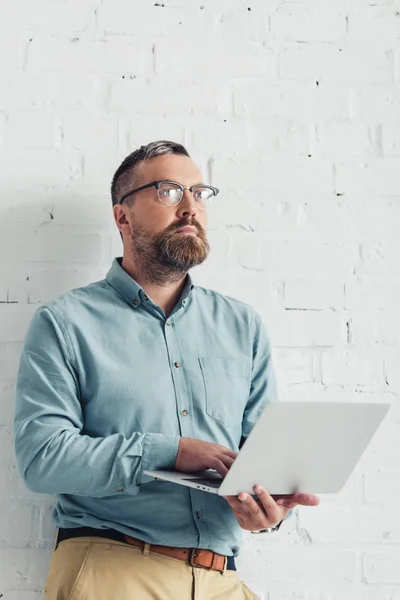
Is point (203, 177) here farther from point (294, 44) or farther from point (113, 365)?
point (113, 365)

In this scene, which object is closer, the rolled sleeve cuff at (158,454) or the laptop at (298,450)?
the laptop at (298,450)

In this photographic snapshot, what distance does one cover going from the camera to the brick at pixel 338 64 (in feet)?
6.66

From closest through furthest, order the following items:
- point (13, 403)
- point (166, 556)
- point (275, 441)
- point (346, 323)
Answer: point (275, 441) < point (166, 556) < point (13, 403) < point (346, 323)

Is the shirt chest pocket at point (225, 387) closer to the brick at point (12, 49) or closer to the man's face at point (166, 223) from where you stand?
the man's face at point (166, 223)

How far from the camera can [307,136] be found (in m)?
2.02

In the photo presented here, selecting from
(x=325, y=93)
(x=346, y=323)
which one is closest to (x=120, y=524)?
(x=346, y=323)

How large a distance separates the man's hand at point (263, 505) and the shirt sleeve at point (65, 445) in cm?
16

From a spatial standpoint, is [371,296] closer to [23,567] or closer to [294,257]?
[294,257]

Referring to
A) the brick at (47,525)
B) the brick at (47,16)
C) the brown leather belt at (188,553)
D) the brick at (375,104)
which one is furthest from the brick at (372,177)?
the brick at (47,525)

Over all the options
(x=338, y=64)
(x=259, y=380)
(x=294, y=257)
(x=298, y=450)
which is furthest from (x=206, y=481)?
(x=338, y=64)

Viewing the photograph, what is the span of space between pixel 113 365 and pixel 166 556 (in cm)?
41

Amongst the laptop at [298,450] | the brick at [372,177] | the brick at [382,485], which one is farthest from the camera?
the brick at [372,177]

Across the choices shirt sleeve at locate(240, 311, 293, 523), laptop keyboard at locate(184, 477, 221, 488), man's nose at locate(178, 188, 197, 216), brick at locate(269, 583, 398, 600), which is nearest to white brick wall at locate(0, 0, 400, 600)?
brick at locate(269, 583, 398, 600)

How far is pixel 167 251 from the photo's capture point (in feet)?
5.65
